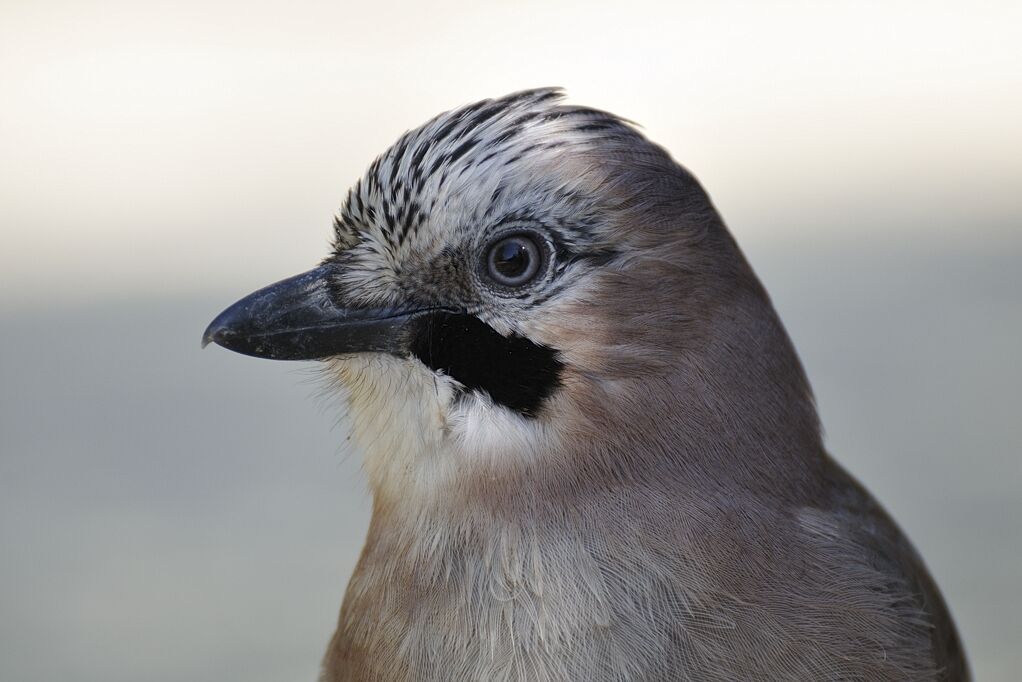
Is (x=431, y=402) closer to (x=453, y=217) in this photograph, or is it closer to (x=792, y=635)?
(x=453, y=217)

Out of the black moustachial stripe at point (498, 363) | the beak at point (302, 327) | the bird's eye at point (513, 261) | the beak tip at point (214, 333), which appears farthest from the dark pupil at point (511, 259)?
the beak tip at point (214, 333)

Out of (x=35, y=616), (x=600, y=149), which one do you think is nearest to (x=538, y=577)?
(x=600, y=149)

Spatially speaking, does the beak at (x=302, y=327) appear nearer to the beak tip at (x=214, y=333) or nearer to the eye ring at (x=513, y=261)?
the beak tip at (x=214, y=333)

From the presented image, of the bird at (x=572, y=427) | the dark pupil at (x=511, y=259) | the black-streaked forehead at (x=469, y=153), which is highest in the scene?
the black-streaked forehead at (x=469, y=153)

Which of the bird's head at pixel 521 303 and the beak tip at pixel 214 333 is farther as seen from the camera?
the beak tip at pixel 214 333

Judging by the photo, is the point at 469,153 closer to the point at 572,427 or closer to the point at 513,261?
the point at 513,261

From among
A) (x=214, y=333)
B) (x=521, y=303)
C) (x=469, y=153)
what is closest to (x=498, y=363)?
(x=521, y=303)
